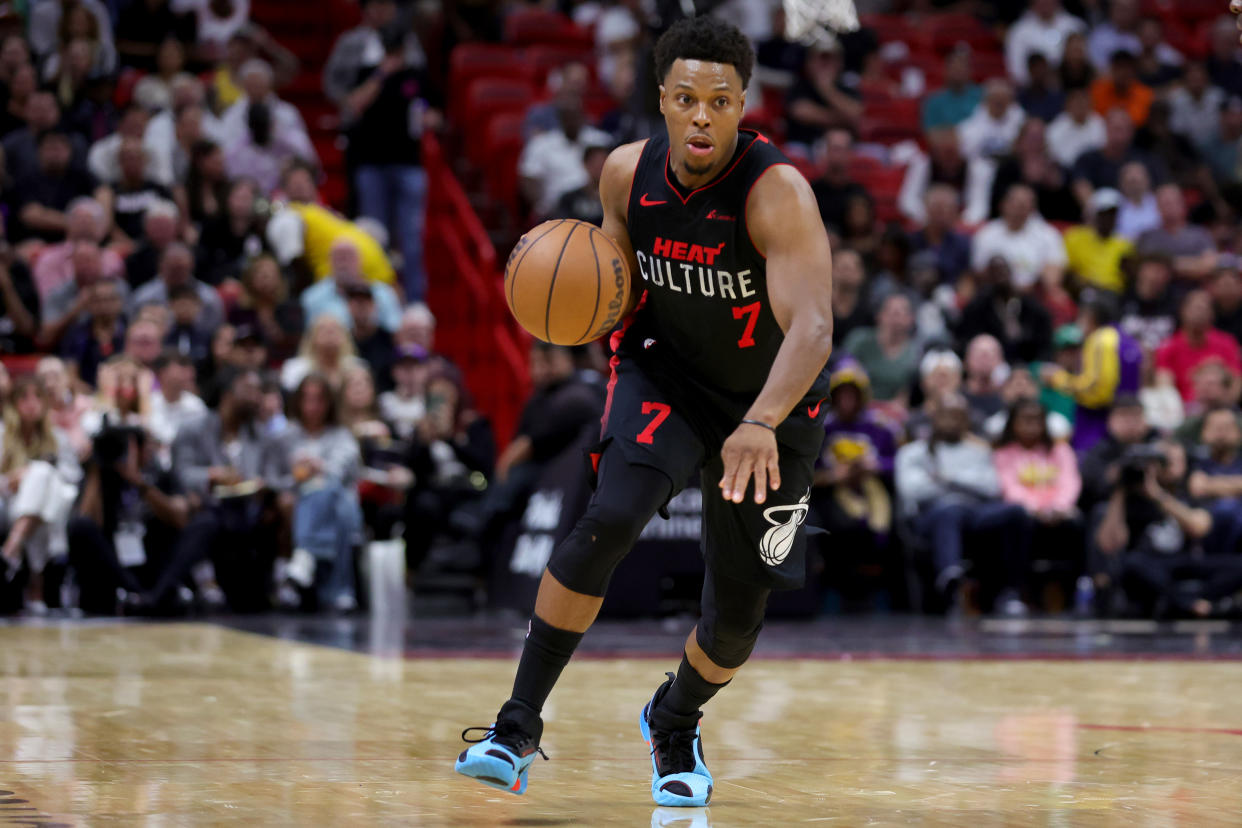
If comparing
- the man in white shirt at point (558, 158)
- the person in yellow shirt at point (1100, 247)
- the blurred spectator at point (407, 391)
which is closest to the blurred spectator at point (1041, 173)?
the person in yellow shirt at point (1100, 247)

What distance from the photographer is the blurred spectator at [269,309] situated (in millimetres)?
11891

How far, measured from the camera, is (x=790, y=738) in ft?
17.6

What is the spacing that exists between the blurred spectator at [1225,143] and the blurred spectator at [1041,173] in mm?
1952

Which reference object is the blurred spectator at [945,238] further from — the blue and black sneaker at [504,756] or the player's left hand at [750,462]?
the blue and black sneaker at [504,756]

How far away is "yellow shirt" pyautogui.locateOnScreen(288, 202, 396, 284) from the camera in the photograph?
12.6 m

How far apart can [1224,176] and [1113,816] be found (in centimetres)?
1303

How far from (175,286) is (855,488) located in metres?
4.73

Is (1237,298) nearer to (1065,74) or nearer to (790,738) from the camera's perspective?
(1065,74)

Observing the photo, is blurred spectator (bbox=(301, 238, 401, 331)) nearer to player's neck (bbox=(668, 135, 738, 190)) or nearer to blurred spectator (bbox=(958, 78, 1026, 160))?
blurred spectator (bbox=(958, 78, 1026, 160))

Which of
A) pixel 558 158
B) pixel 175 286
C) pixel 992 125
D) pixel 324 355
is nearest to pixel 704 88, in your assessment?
pixel 324 355

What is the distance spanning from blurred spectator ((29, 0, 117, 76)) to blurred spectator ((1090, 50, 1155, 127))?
869 centimetres

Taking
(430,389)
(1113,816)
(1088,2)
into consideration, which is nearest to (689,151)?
(1113,816)

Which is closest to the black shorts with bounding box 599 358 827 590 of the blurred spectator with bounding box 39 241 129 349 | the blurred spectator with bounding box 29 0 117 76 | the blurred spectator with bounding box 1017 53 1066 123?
the blurred spectator with bounding box 39 241 129 349

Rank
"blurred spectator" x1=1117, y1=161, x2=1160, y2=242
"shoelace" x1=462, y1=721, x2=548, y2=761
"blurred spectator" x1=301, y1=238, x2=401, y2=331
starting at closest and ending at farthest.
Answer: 1. "shoelace" x1=462, y1=721, x2=548, y2=761
2. "blurred spectator" x1=301, y1=238, x2=401, y2=331
3. "blurred spectator" x1=1117, y1=161, x2=1160, y2=242
